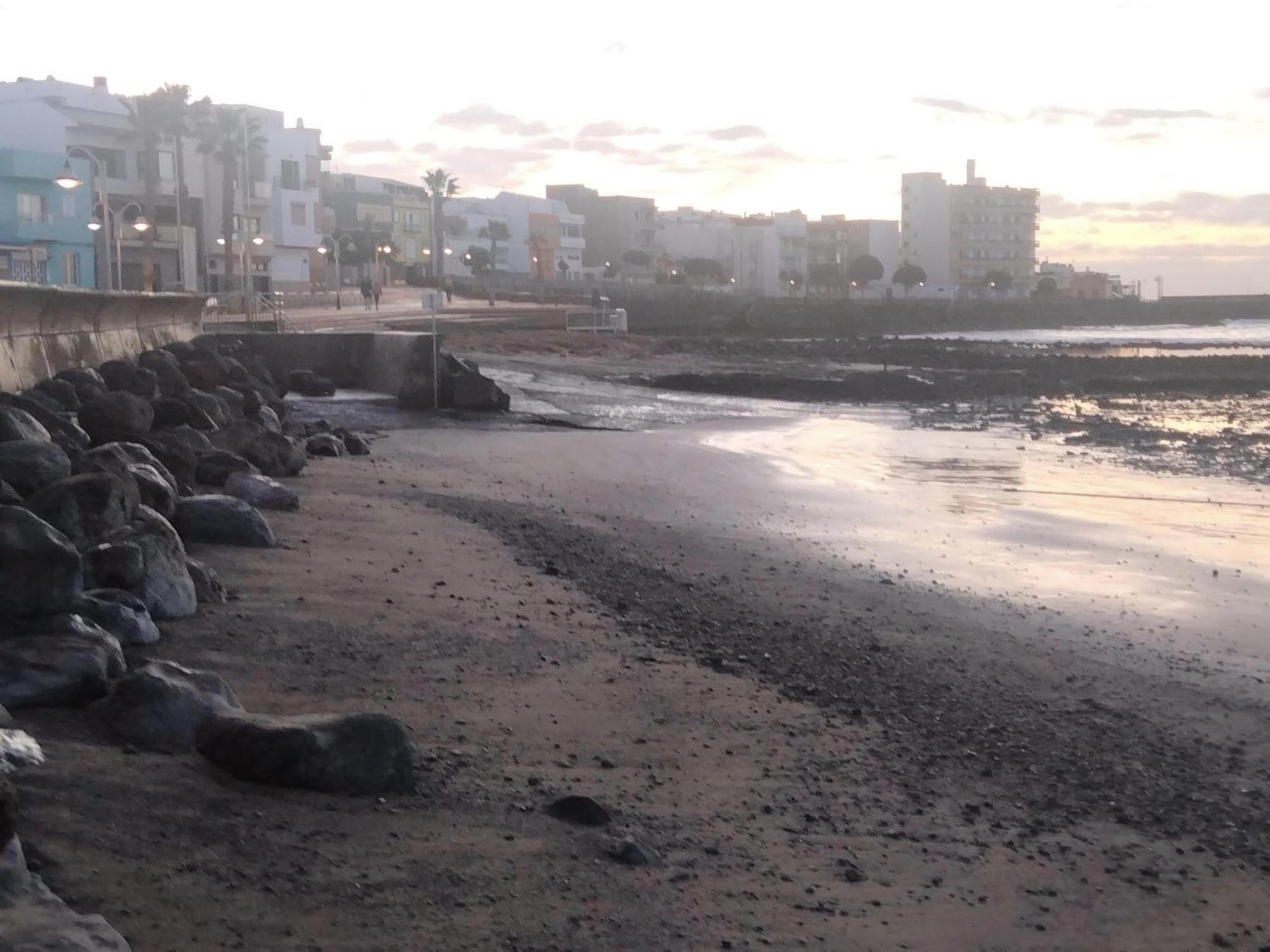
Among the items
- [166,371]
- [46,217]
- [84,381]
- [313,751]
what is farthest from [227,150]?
[313,751]

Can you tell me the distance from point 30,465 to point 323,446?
6.86m

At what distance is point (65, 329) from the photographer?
522 inches

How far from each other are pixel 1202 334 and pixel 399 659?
318ft

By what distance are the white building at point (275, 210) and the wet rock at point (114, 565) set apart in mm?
64163

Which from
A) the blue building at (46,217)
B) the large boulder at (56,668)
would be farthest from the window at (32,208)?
the large boulder at (56,668)

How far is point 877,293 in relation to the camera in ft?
426

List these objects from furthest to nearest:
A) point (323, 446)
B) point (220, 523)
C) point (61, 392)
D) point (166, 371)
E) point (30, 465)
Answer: point (166, 371) < point (323, 446) < point (61, 392) < point (220, 523) < point (30, 465)

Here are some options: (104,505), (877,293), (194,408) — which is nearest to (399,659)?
(104,505)

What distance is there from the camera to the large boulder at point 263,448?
11.1 meters

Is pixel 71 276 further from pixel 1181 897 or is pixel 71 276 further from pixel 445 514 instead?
pixel 1181 897

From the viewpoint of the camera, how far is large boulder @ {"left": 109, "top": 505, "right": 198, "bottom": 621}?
565cm

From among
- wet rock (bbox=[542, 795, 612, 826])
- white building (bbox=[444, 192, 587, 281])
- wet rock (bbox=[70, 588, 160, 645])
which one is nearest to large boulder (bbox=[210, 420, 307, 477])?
wet rock (bbox=[70, 588, 160, 645])

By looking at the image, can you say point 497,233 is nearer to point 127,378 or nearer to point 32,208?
point 32,208

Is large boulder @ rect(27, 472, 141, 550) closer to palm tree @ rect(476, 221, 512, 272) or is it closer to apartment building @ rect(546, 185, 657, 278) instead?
palm tree @ rect(476, 221, 512, 272)
